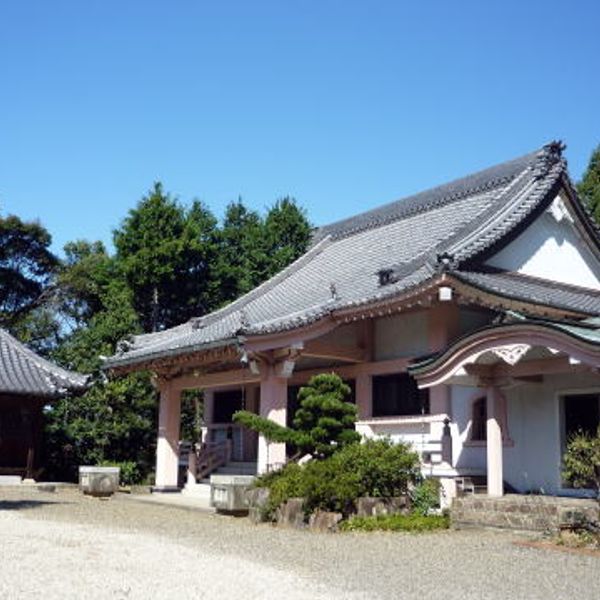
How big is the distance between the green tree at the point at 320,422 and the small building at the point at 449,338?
1.37 meters

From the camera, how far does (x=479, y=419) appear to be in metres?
14.5

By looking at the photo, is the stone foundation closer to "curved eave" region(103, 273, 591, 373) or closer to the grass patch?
the grass patch

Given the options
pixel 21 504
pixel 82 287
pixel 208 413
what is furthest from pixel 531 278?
pixel 82 287

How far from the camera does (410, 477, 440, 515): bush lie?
42.8ft

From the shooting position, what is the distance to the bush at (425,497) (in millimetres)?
13055

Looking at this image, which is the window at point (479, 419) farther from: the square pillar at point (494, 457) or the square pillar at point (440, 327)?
the square pillar at point (494, 457)

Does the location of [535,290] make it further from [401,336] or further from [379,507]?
[379,507]

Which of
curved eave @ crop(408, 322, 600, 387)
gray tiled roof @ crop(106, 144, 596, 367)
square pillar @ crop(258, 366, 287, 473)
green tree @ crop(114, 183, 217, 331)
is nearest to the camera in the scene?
curved eave @ crop(408, 322, 600, 387)

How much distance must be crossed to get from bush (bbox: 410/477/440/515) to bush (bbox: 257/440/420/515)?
0.52ft

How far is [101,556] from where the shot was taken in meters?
9.04

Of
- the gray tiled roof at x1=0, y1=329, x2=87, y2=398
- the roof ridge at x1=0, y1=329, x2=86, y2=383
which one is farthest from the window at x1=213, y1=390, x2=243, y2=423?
the roof ridge at x1=0, y1=329, x2=86, y2=383

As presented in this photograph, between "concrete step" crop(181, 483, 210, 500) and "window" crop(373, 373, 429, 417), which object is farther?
"concrete step" crop(181, 483, 210, 500)

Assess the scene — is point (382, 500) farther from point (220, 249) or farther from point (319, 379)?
point (220, 249)

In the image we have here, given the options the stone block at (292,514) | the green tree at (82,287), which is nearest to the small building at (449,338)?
the stone block at (292,514)
